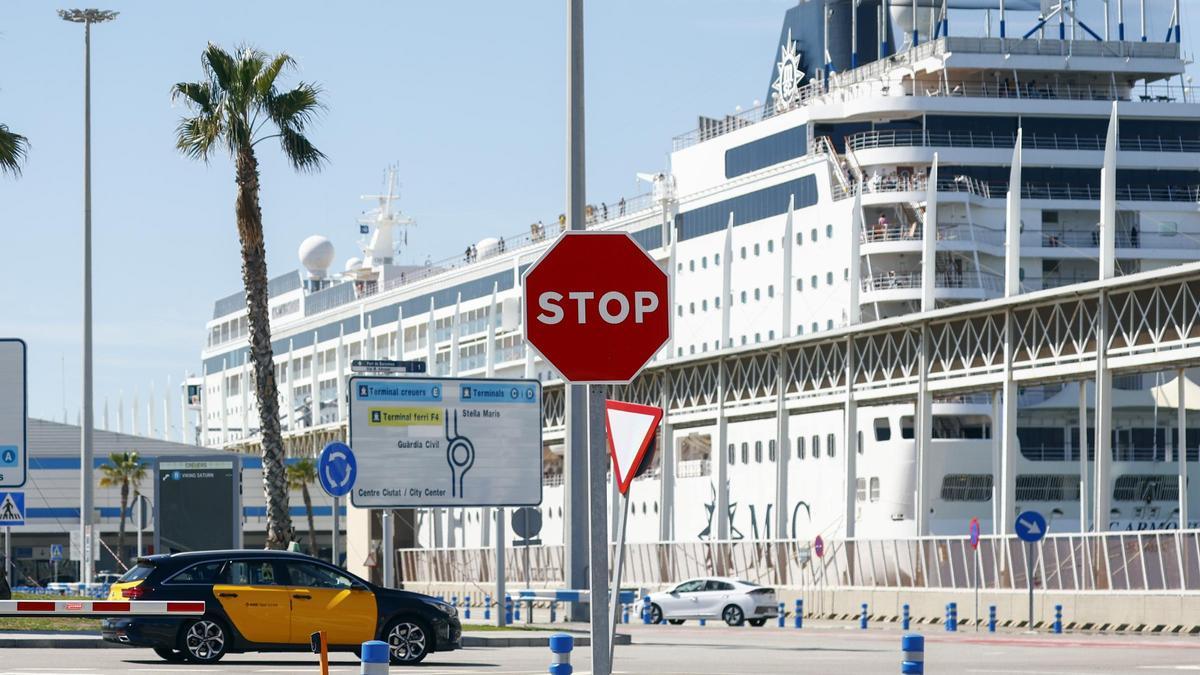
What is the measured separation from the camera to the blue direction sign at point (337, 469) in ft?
89.9

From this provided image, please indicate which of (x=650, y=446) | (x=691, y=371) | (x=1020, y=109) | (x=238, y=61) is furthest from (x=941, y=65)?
(x=650, y=446)

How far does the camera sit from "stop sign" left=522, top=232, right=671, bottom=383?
8719mm

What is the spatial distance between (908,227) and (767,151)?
7.73 m

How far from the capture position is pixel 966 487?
59812 millimetres

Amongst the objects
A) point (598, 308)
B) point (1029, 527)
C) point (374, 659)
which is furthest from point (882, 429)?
point (598, 308)

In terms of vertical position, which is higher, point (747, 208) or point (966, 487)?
point (747, 208)

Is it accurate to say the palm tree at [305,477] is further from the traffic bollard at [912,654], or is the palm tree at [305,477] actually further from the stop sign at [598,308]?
the stop sign at [598,308]

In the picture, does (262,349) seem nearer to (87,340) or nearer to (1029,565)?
(87,340)

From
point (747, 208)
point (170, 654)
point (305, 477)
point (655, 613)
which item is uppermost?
point (747, 208)

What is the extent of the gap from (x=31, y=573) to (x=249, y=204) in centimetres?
6837

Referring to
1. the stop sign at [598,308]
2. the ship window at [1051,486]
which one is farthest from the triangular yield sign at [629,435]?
the ship window at [1051,486]

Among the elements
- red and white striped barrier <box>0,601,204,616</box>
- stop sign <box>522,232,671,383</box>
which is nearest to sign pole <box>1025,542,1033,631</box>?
red and white striped barrier <box>0,601,204,616</box>

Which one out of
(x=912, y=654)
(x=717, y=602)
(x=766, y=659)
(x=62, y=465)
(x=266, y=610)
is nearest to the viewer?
(x=912, y=654)

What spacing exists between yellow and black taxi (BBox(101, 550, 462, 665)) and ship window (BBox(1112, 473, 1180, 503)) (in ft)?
140
